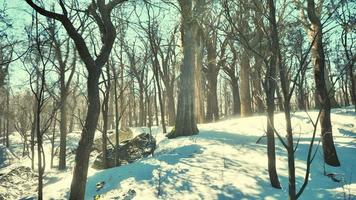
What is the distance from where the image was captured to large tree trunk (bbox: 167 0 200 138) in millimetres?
15672

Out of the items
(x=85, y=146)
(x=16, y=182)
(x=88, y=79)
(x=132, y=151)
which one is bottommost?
(x=16, y=182)

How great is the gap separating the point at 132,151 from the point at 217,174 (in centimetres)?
620

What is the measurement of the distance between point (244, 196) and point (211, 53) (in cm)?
1870

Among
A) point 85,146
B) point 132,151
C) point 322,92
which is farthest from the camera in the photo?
point 132,151

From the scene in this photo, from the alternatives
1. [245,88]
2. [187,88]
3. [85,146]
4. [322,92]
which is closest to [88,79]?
[85,146]

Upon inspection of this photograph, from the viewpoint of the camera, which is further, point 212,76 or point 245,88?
point 212,76

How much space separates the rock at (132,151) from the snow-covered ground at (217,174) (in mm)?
1313

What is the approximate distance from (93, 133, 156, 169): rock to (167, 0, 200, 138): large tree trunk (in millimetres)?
1019

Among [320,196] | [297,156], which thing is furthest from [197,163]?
[320,196]

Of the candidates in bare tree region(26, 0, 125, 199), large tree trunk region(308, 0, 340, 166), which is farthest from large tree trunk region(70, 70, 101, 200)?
large tree trunk region(308, 0, 340, 166)

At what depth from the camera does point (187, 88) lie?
15945 mm

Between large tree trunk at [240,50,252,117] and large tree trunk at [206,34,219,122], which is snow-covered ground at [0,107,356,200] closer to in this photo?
large tree trunk at [240,50,252,117]

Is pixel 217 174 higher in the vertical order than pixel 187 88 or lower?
lower

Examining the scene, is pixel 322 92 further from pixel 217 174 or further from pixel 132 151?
pixel 132 151
